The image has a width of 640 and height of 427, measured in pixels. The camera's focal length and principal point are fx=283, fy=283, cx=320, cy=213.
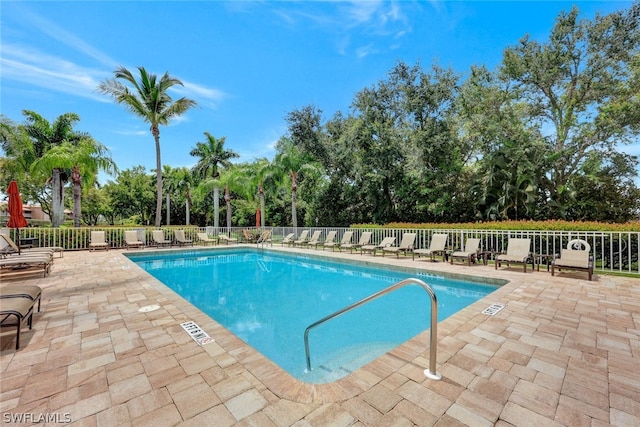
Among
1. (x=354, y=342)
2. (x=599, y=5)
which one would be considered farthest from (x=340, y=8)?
(x=599, y=5)

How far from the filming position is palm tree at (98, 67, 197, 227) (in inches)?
609

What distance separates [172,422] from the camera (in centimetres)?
200

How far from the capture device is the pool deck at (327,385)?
2070 millimetres

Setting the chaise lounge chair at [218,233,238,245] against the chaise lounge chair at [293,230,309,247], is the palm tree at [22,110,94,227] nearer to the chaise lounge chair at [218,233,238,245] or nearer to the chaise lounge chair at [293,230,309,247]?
the chaise lounge chair at [218,233,238,245]

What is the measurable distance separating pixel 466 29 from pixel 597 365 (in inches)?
633

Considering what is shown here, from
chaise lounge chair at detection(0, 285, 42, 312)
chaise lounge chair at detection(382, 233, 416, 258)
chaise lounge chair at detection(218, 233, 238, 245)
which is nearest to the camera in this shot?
chaise lounge chair at detection(0, 285, 42, 312)

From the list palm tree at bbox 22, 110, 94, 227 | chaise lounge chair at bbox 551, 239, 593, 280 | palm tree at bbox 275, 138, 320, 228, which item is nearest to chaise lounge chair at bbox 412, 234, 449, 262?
chaise lounge chair at bbox 551, 239, 593, 280

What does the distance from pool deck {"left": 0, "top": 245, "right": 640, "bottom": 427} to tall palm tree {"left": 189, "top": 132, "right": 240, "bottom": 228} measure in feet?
72.5

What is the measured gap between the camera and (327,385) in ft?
8.11

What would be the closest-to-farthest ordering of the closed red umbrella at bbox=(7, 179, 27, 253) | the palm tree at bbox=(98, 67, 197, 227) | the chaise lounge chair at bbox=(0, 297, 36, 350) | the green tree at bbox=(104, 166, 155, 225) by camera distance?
the chaise lounge chair at bbox=(0, 297, 36, 350), the closed red umbrella at bbox=(7, 179, 27, 253), the palm tree at bbox=(98, 67, 197, 227), the green tree at bbox=(104, 166, 155, 225)

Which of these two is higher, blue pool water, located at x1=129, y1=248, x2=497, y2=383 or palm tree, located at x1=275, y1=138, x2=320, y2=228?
palm tree, located at x1=275, y1=138, x2=320, y2=228

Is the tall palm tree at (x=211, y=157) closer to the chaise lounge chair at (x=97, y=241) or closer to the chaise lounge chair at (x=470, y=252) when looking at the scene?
the chaise lounge chair at (x=97, y=241)

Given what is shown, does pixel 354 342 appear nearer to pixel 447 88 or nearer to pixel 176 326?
pixel 176 326

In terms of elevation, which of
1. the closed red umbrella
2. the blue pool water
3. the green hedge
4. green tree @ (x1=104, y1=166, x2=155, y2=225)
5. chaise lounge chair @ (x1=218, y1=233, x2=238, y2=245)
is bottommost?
the blue pool water
